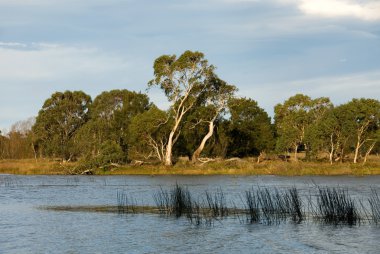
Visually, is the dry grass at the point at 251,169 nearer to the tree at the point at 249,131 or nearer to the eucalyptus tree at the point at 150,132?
the eucalyptus tree at the point at 150,132

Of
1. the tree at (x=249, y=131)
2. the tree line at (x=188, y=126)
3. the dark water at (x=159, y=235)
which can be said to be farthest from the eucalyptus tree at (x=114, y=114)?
the dark water at (x=159, y=235)

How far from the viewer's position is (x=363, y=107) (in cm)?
6259

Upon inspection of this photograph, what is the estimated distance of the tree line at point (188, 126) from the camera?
208ft

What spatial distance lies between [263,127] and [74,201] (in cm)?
5962

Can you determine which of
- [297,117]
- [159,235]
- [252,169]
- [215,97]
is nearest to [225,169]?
[252,169]

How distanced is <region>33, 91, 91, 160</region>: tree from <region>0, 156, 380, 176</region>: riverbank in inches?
766

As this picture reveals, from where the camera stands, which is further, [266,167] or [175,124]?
[175,124]

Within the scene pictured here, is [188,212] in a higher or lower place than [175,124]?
lower

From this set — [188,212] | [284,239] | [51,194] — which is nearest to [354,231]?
[284,239]

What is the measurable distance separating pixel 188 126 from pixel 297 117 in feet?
63.7

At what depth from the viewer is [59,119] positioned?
286ft

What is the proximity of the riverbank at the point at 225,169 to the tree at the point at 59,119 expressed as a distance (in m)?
19.5

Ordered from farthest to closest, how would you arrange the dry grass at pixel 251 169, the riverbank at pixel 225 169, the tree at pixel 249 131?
1. the tree at pixel 249 131
2. the riverbank at pixel 225 169
3. the dry grass at pixel 251 169

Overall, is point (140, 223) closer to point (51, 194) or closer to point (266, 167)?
point (51, 194)
